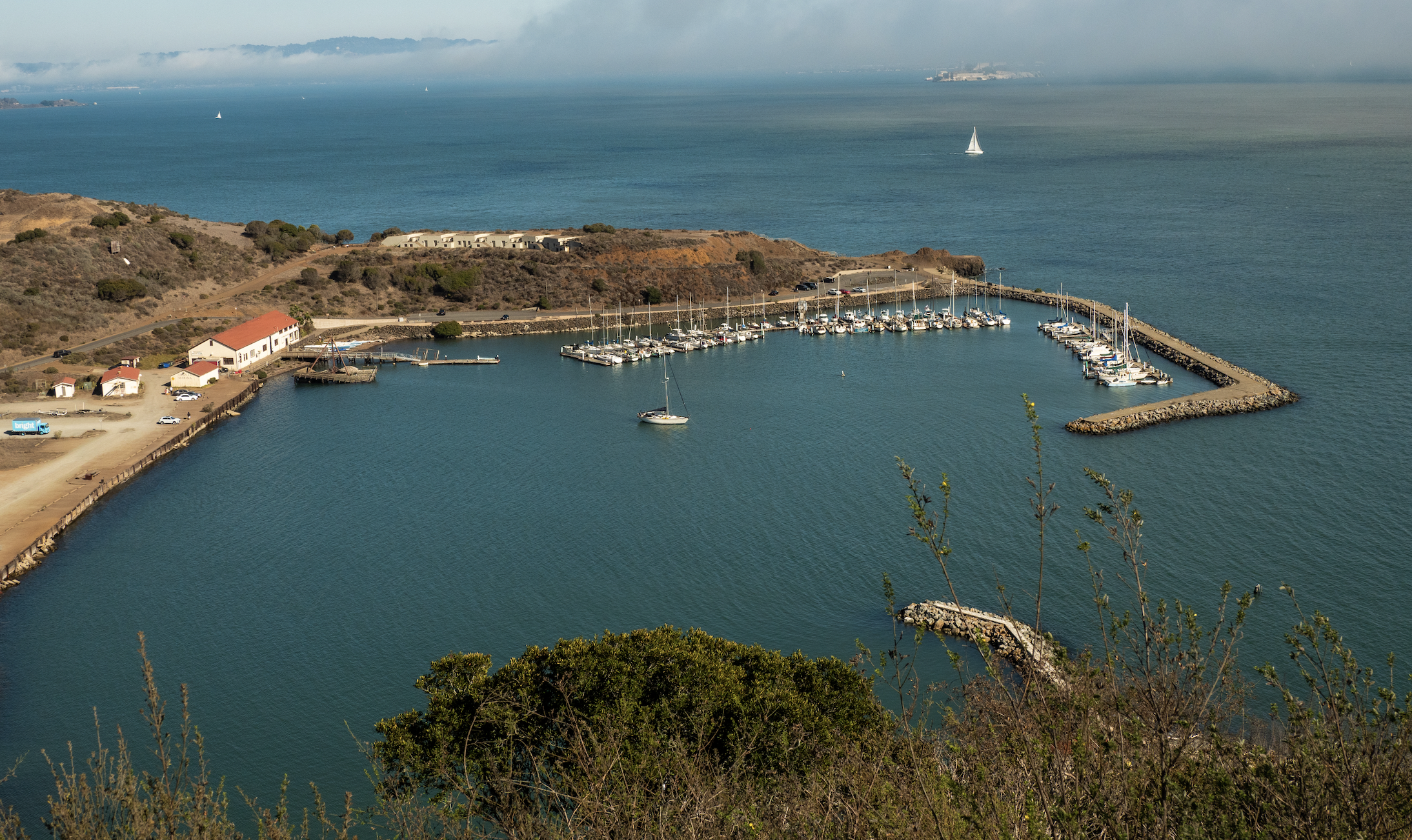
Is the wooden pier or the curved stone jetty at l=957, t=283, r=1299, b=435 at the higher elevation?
the wooden pier

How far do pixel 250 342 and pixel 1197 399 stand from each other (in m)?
34.1

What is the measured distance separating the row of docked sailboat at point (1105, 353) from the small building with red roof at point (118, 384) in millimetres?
32712

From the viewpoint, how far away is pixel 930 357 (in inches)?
1732

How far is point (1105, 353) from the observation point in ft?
135

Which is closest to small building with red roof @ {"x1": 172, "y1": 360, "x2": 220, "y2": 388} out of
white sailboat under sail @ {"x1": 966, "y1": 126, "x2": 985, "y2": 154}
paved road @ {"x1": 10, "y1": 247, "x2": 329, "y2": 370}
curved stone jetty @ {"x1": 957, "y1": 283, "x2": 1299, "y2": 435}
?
paved road @ {"x1": 10, "y1": 247, "x2": 329, "y2": 370}

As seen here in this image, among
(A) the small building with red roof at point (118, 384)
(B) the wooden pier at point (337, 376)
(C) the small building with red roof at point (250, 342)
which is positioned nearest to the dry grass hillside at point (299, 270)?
(C) the small building with red roof at point (250, 342)

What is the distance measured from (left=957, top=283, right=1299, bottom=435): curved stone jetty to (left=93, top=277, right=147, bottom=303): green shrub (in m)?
39.3

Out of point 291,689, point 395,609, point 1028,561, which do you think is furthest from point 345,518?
point 1028,561

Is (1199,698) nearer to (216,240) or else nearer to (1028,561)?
(1028,561)

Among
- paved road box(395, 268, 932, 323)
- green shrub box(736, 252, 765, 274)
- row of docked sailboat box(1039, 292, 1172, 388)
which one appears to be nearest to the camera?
row of docked sailboat box(1039, 292, 1172, 388)

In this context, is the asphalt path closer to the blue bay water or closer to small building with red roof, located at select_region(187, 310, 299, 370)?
small building with red roof, located at select_region(187, 310, 299, 370)

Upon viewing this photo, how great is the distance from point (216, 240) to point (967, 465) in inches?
1759

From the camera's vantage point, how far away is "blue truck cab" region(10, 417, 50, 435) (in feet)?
109

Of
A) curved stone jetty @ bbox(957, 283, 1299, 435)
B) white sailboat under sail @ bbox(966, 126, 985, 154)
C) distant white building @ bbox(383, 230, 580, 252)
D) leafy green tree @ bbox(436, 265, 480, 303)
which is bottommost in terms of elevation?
curved stone jetty @ bbox(957, 283, 1299, 435)
